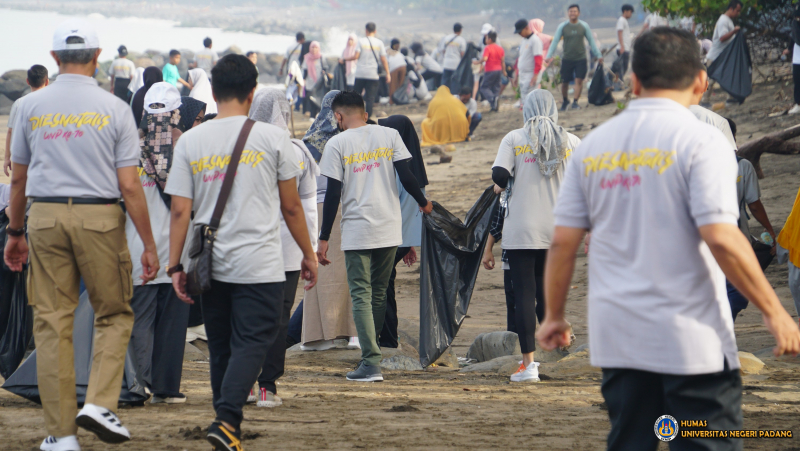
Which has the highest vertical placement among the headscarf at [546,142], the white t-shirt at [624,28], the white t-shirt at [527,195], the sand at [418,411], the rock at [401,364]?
the white t-shirt at [624,28]

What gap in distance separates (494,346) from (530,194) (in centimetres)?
175

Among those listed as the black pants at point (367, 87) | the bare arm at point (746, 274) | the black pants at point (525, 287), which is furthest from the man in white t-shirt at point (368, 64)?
the bare arm at point (746, 274)

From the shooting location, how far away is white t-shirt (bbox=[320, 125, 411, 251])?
505 cm

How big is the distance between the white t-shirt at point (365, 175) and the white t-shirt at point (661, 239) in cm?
282

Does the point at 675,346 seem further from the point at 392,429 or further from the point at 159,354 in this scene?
the point at 159,354

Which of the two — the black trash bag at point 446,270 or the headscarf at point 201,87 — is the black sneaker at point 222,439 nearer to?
the black trash bag at point 446,270

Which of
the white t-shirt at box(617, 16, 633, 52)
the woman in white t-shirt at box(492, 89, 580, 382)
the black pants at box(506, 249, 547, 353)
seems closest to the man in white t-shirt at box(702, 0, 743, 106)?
the white t-shirt at box(617, 16, 633, 52)

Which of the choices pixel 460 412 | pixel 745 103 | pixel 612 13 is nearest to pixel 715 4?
pixel 745 103

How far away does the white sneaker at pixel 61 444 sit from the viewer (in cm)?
322

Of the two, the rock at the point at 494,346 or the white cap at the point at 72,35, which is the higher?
the white cap at the point at 72,35

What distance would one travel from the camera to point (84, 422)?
3.14m

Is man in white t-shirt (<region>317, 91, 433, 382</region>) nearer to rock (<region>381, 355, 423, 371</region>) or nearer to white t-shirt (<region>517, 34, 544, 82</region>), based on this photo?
rock (<region>381, 355, 423, 371</region>)

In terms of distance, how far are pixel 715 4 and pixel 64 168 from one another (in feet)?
37.3

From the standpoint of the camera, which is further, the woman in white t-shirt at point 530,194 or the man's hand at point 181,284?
the woman in white t-shirt at point 530,194
